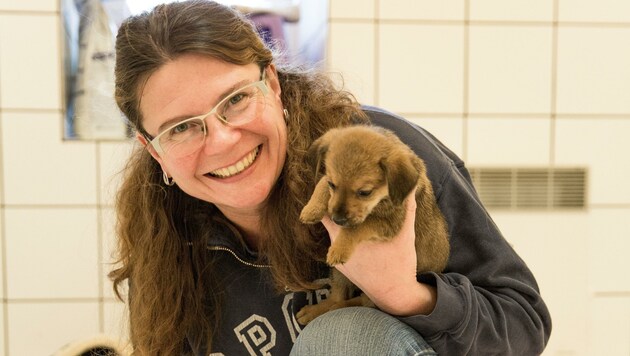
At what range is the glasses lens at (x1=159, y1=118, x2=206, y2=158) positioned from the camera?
4.05 feet

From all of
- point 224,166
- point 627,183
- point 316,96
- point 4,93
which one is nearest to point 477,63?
point 627,183

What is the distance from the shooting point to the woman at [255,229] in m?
1.14

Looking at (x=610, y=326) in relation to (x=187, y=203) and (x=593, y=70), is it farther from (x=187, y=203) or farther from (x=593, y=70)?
(x=187, y=203)

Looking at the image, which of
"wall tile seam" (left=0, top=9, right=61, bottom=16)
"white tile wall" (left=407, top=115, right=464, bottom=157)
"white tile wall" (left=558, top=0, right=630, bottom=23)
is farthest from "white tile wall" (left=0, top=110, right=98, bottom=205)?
"white tile wall" (left=558, top=0, right=630, bottom=23)

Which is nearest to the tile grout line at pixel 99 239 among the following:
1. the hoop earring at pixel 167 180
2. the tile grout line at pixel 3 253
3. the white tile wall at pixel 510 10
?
the tile grout line at pixel 3 253

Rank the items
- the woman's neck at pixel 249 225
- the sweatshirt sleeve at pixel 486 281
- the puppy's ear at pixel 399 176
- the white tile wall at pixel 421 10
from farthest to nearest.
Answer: the white tile wall at pixel 421 10 → the woman's neck at pixel 249 225 → the sweatshirt sleeve at pixel 486 281 → the puppy's ear at pixel 399 176

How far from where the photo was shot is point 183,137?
4.10 ft

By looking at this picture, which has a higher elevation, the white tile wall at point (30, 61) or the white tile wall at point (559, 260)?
the white tile wall at point (30, 61)

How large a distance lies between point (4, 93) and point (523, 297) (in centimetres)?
225

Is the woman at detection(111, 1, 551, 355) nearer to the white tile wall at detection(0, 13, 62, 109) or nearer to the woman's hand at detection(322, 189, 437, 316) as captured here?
the woman's hand at detection(322, 189, 437, 316)

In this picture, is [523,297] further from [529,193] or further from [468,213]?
[529,193]

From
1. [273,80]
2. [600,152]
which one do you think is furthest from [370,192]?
[600,152]

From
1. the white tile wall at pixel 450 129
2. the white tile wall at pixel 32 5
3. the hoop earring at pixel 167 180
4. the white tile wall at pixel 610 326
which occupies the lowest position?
the white tile wall at pixel 610 326

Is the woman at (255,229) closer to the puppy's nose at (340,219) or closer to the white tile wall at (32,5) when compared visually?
the puppy's nose at (340,219)
